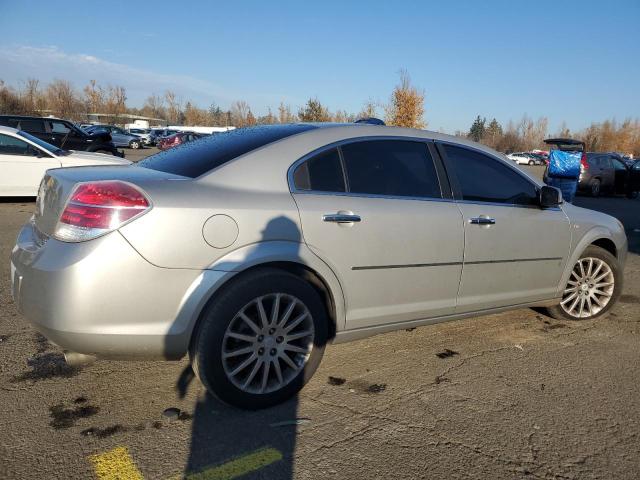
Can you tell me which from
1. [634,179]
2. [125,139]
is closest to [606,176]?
[634,179]

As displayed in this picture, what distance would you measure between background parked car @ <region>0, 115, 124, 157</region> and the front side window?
5.09 meters

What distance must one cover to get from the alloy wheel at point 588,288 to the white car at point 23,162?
8.00 metres

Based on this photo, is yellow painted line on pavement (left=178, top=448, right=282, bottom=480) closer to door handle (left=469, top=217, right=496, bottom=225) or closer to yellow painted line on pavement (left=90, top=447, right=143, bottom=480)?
yellow painted line on pavement (left=90, top=447, right=143, bottom=480)

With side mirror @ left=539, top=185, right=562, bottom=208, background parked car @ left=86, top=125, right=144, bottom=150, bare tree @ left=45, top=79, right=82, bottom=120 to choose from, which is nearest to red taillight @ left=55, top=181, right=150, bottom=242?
side mirror @ left=539, top=185, right=562, bottom=208

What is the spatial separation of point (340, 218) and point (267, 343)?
A: 0.83m

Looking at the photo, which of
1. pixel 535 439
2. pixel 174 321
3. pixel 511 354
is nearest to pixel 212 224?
pixel 174 321

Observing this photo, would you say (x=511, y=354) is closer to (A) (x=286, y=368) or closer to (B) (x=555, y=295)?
(B) (x=555, y=295)

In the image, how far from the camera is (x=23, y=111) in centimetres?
4597

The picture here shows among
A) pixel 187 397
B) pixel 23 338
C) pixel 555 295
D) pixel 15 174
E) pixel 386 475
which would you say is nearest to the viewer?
pixel 386 475

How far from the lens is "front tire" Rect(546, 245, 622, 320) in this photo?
4.37 metres

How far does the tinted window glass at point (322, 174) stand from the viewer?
291 centimetres

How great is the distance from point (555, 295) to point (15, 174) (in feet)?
31.2

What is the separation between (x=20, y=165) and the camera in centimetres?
934

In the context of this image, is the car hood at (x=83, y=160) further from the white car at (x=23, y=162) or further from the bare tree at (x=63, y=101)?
the bare tree at (x=63, y=101)
